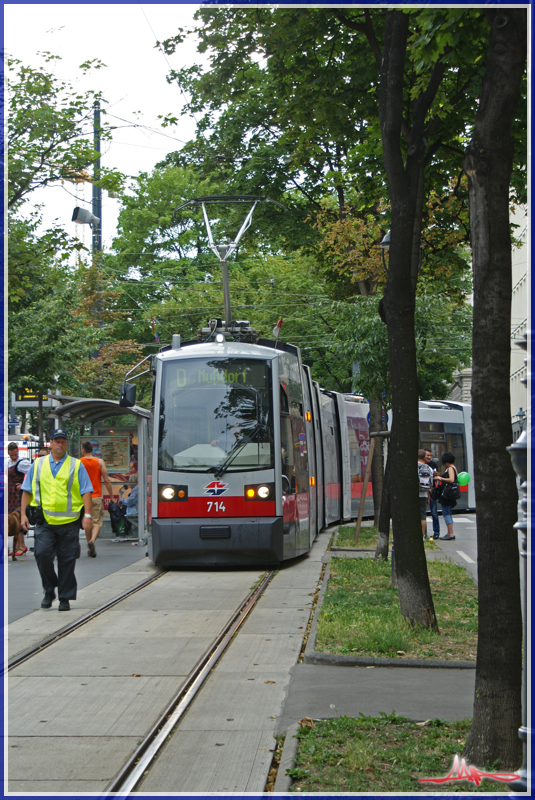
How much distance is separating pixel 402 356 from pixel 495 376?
164 inches

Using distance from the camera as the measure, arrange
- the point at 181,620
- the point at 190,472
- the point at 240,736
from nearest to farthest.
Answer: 1. the point at 240,736
2. the point at 181,620
3. the point at 190,472

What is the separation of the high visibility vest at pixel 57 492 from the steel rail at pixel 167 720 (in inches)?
87.3

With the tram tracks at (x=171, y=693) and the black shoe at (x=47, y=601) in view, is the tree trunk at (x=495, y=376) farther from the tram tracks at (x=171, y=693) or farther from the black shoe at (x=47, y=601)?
the black shoe at (x=47, y=601)

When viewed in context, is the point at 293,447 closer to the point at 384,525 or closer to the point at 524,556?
the point at 384,525

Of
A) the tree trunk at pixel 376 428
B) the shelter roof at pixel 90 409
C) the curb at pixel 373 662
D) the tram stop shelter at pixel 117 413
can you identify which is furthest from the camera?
the tree trunk at pixel 376 428

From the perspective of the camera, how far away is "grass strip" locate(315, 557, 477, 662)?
818 centimetres

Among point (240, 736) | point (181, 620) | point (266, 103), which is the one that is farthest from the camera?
point (266, 103)

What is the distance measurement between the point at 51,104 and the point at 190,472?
1076 centimetres

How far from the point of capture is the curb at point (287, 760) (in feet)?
15.8

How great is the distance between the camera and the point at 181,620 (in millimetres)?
10188

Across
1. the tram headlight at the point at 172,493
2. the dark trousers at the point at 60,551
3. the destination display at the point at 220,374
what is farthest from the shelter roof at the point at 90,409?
the dark trousers at the point at 60,551

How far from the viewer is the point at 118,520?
20.4m

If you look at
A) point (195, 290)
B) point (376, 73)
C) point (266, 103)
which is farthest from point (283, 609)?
point (195, 290)

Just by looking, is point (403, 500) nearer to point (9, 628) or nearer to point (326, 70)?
point (9, 628)
